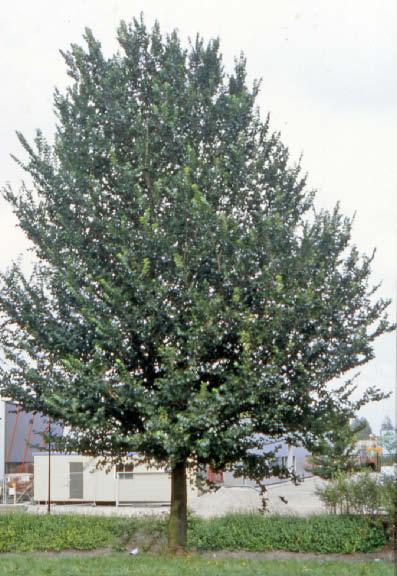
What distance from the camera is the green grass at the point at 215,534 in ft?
52.8

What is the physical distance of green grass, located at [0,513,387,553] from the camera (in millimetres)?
16094

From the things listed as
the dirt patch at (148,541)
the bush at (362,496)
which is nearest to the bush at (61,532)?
the dirt patch at (148,541)

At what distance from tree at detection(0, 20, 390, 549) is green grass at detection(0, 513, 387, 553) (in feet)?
7.30

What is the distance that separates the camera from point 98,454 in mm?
14477

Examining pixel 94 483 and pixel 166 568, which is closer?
pixel 166 568

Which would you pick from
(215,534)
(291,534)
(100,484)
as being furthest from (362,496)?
(100,484)

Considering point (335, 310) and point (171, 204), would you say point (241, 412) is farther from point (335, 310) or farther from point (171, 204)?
point (171, 204)

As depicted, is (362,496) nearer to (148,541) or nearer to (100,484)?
(148,541)

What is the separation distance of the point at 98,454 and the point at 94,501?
14.8 metres

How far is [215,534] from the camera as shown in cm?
1683

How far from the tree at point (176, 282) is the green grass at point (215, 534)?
7.30 ft

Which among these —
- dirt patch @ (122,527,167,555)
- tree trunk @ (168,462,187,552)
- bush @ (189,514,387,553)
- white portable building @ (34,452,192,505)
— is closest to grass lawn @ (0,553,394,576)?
tree trunk @ (168,462,187,552)

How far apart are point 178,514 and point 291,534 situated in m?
3.08

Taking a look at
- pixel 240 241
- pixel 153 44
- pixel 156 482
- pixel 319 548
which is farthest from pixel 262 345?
pixel 156 482
